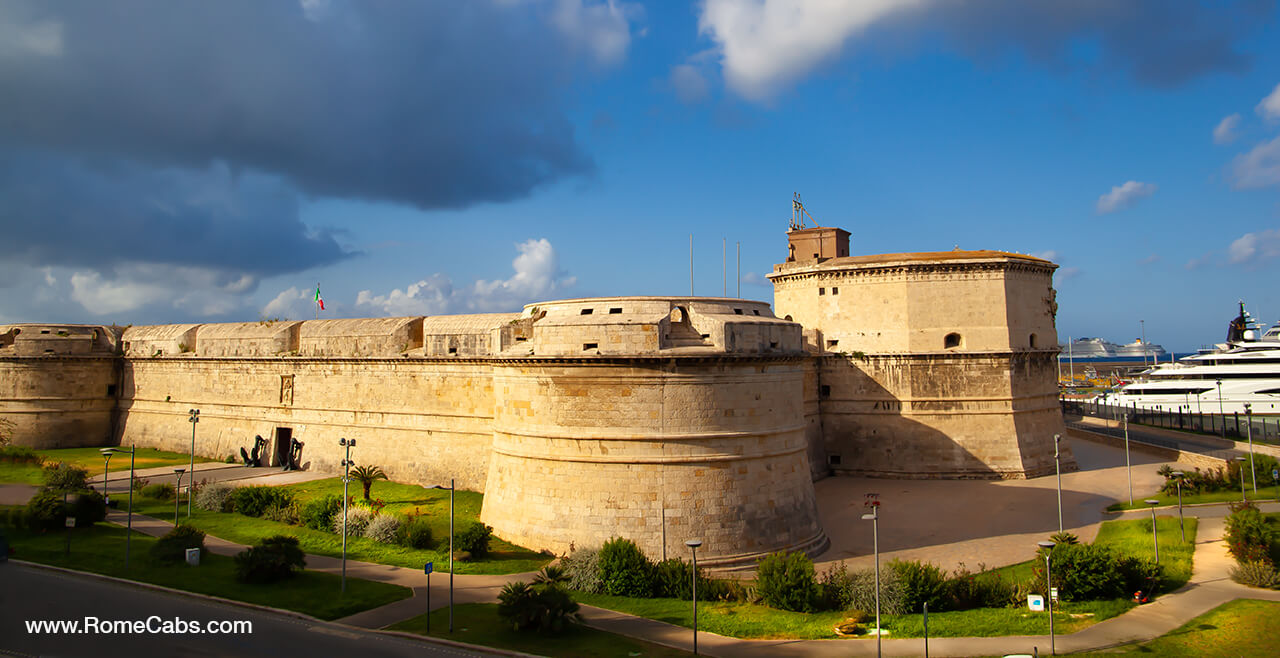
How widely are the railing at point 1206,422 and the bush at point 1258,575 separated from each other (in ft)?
54.6

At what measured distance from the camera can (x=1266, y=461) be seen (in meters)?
27.9

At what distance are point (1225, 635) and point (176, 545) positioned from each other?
81.7ft

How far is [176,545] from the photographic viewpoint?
20.1 m

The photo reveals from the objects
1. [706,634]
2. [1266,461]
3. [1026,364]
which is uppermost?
[1026,364]

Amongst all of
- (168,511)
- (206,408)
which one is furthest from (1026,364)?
(206,408)

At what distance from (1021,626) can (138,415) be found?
4371cm

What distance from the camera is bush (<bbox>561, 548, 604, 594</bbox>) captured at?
59.6 feet

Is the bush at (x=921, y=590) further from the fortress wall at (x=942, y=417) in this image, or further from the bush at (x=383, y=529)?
the fortress wall at (x=942, y=417)

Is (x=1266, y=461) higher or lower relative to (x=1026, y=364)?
lower

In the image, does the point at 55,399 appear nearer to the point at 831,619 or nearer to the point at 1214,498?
the point at 831,619

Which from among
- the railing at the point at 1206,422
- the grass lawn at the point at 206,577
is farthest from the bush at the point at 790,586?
the railing at the point at 1206,422

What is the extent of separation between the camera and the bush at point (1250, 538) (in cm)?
1820

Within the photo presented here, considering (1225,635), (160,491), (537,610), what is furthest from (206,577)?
(1225,635)

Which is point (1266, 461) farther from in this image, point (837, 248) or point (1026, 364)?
point (837, 248)
